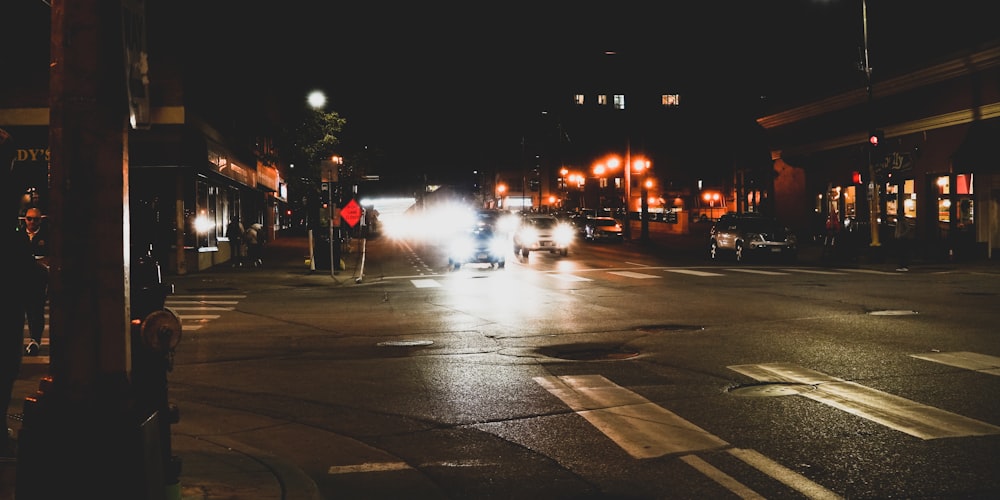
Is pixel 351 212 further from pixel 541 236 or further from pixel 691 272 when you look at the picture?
pixel 541 236

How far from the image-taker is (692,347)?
11531 mm

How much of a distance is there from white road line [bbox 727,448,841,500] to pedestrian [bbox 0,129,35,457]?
5083 millimetres

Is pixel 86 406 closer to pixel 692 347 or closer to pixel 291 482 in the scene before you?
pixel 291 482

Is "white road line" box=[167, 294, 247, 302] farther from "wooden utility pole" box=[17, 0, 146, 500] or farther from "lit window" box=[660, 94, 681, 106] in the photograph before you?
"lit window" box=[660, 94, 681, 106]

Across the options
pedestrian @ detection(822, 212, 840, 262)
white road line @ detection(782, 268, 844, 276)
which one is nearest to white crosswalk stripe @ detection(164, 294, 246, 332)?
white road line @ detection(782, 268, 844, 276)

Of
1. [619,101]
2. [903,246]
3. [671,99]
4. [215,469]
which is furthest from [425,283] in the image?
[671,99]

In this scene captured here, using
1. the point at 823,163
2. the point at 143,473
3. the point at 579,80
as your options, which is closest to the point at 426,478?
the point at 143,473

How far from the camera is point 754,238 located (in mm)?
32281

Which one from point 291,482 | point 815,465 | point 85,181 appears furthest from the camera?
point 815,465

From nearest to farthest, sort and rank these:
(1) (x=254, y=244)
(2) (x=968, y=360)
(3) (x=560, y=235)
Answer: (2) (x=968, y=360), (1) (x=254, y=244), (3) (x=560, y=235)

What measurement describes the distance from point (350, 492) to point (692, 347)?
665cm

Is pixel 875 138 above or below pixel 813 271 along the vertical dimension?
above

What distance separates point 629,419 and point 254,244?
83.7 feet

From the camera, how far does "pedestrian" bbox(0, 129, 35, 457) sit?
19.7 ft
